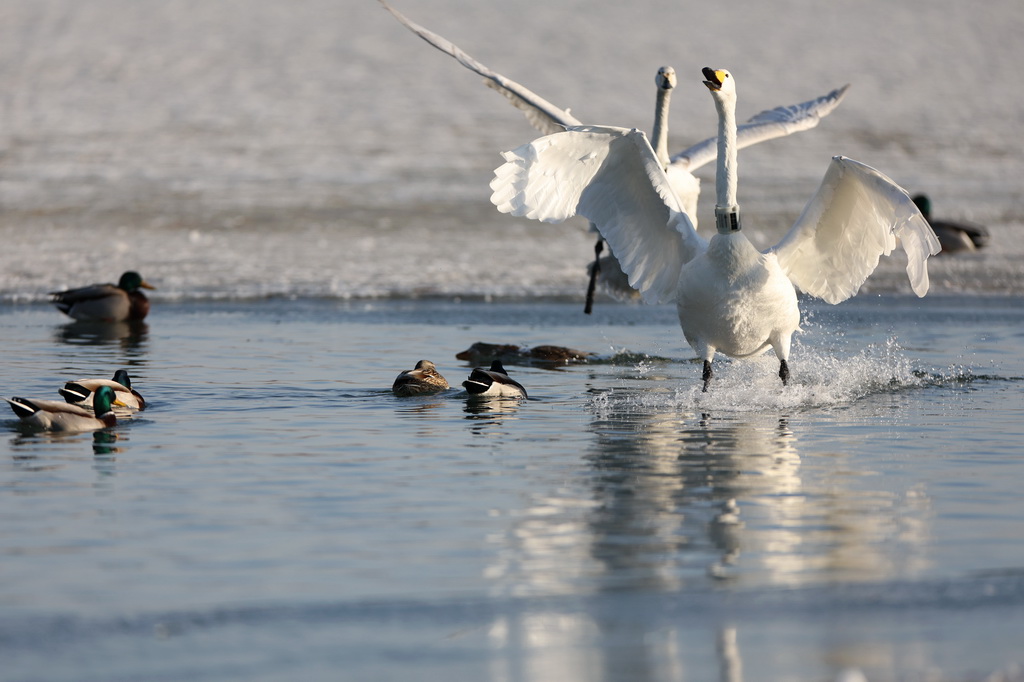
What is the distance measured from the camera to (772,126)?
15172mm

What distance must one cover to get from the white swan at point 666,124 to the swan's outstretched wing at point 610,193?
2.41 metres

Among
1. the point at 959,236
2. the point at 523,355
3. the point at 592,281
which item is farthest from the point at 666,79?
the point at 959,236

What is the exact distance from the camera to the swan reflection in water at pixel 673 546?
15.7 feet

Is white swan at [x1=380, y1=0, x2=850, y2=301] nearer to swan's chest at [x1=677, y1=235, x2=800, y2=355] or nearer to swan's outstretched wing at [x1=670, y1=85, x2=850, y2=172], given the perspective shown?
swan's outstretched wing at [x1=670, y1=85, x2=850, y2=172]

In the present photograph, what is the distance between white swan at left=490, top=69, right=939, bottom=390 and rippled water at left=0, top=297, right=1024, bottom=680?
0.59 meters

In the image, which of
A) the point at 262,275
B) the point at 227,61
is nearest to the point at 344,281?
the point at 262,275

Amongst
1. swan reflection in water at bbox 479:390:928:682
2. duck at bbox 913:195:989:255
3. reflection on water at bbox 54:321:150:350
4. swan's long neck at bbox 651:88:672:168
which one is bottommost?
swan reflection in water at bbox 479:390:928:682

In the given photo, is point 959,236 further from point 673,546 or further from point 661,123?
point 673,546

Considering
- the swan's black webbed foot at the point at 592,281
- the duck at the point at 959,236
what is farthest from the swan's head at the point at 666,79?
the duck at the point at 959,236

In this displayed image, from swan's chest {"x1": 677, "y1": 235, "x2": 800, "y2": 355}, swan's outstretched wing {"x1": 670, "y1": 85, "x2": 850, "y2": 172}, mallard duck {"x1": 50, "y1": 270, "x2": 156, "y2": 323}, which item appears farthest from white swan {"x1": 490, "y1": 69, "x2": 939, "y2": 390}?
mallard duck {"x1": 50, "y1": 270, "x2": 156, "y2": 323}

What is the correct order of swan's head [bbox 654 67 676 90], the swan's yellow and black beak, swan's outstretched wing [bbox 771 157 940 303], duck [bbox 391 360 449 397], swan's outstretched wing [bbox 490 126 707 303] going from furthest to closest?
swan's head [bbox 654 67 676 90] < duck [bbox 391 360 449 397] < swan's outstretched wing [bbox 490 126 707 303] < the swan's yellow and black beak < swan's outstretched wing [bbox 771 157 940 303]

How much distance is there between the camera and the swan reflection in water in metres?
4.77

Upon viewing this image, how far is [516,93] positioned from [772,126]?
8.60ft

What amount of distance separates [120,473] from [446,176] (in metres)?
20.2
